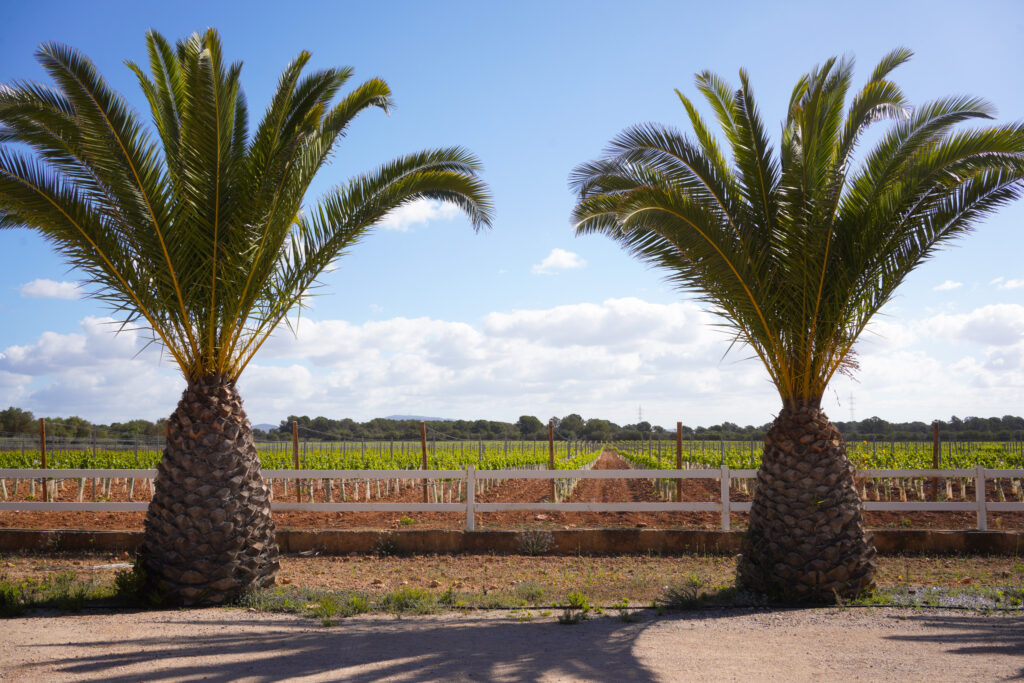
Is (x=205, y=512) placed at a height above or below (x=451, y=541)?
above

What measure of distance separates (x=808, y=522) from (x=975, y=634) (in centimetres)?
165

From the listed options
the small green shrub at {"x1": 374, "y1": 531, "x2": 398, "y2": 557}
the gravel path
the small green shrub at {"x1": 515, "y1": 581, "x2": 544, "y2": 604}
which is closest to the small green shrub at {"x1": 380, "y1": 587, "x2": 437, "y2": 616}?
the gravel path

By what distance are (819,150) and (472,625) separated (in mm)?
6036

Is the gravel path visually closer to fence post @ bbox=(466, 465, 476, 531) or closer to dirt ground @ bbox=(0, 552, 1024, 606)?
dirt ground @ bbox=(0, 552, 1024, 606)

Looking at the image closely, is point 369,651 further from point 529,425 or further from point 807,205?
point 529,425

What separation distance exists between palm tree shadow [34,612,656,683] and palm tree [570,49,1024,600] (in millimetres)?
2215

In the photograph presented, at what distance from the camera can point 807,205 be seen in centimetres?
735

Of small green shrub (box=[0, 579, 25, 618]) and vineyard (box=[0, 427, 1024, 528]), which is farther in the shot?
vineyard (box=[0, 427, 1024, 528])

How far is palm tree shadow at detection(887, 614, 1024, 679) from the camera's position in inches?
214

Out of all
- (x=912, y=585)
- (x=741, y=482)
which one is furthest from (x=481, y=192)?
(x=741, y=482)

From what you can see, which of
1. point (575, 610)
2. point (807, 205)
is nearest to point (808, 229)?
point (807, 205)

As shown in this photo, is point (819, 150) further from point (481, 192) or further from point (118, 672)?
point (118, 672)

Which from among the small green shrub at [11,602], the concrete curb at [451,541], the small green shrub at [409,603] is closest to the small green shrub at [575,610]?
the small green shrub at [409,603]

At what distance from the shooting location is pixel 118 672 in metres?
4.83
